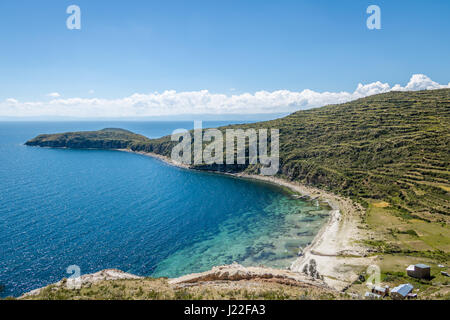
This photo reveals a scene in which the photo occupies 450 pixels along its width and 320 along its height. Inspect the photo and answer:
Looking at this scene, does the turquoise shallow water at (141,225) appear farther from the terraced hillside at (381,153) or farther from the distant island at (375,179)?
the terraced hillside at (381,153)

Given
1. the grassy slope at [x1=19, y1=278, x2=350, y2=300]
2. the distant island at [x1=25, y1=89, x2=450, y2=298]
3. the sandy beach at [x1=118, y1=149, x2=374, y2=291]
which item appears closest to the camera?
the grassy slope at [x1=19, y1=278, x2=350, y2=300]

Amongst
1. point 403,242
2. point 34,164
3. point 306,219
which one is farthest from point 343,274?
point 34,164

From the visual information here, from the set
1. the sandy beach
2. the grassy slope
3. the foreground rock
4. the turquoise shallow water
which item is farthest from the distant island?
the grassy slope

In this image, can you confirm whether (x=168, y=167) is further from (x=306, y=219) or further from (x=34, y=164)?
(x=306, y=219)

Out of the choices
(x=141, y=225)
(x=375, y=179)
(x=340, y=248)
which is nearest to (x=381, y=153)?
(x=375, y=179)

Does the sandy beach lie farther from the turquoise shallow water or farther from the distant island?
the turquoise shallow water

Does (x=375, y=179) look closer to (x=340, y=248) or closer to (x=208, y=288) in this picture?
(x=340, y=248)
